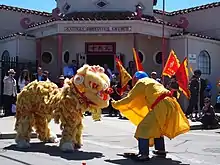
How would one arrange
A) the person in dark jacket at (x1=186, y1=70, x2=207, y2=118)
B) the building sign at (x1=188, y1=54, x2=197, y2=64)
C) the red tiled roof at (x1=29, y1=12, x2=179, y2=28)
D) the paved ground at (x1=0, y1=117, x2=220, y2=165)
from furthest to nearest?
the building sign at (x1=188, y1=54, x2=197, y2=64) < the red tiled roof at (x1=29, y1=12, x2=179, y2=28) < the person in dark jacket at (x1=186, y1=70, x2=207, y2=118) < the paved ground at (x1=0, y1=117, x2=220, y2=165)

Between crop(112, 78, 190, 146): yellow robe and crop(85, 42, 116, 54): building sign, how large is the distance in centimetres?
1374

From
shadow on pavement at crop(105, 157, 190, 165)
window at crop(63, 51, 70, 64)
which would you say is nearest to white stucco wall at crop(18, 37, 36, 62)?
window at crop(63, 51, 70, 64)

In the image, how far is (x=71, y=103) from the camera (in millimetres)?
9336

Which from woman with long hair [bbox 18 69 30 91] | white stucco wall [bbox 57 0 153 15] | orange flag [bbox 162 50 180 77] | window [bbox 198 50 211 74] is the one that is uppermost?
white stucco wall [bbox 57 0 153 15]

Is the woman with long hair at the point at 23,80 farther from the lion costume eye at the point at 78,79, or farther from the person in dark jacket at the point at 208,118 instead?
the lion costume eye at the point at 78,79

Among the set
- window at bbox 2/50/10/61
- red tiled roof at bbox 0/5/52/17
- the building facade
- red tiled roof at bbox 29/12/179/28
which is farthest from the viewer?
red tiled roof at bbox 0/5/52/17

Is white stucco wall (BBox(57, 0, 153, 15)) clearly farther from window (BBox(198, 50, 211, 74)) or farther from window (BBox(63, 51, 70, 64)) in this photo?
window (BBox(198, 50, 211, 74))

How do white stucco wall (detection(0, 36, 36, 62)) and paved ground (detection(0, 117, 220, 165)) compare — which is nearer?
paved ground (detection(0, 117, 220, 165))

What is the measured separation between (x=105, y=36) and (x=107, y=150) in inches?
505

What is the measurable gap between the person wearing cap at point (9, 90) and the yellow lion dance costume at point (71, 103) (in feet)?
21.6

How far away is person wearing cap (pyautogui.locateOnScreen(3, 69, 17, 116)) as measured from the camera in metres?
16.6

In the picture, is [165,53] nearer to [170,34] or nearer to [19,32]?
[170,34]

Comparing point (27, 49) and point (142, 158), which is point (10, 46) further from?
point (142, 158)

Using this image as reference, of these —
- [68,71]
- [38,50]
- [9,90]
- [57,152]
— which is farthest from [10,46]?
[57,152]
